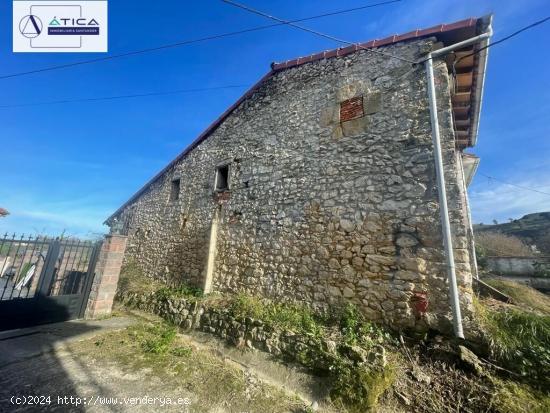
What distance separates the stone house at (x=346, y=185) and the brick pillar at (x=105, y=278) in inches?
74.0

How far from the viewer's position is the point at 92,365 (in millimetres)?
3822

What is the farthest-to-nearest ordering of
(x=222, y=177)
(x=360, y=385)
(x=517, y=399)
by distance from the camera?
(x=222, y=177) → (x=360, y=385) → (x=517, y=399)

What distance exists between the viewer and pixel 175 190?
9539mm

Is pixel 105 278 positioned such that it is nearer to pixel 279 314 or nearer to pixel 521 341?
pixel 279 314

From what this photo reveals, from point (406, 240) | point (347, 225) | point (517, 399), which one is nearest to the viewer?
point (517, 399)

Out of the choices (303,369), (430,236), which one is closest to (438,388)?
(303,369)

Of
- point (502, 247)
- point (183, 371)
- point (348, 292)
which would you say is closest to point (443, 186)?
point (348, 292)

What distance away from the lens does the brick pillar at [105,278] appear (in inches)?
238

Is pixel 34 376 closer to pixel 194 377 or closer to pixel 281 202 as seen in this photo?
pixel 194 377

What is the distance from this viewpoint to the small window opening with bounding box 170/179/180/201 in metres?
9.41

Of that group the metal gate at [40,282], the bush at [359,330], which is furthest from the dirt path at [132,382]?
the bush at [359,330]

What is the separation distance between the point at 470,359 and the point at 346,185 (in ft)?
10.4

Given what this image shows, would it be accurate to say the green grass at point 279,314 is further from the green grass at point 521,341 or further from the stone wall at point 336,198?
the green grass at point 521,341

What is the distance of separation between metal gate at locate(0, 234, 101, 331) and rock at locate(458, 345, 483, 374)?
740 cm
